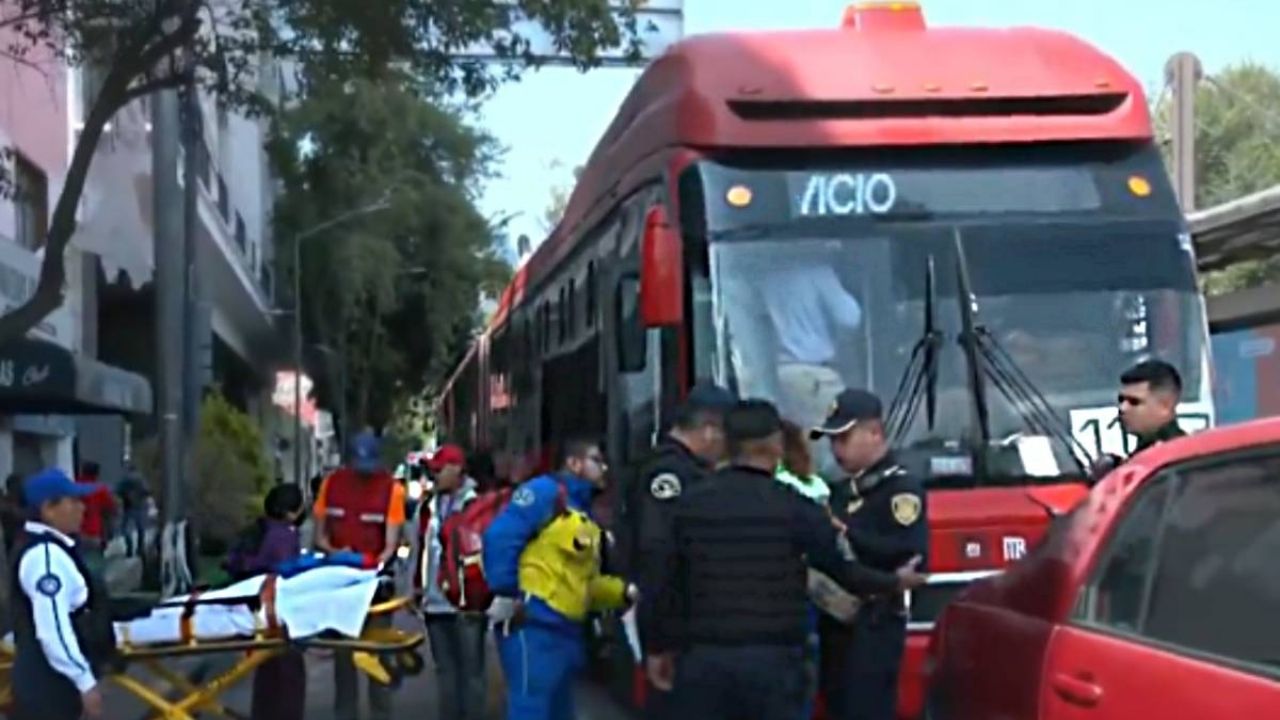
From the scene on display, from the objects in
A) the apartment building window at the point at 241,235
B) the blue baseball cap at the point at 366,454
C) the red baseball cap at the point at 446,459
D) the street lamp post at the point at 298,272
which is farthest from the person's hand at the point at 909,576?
the street lamp post at the point at 298,272

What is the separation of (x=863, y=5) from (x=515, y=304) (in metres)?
8.27

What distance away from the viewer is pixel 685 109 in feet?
35.7

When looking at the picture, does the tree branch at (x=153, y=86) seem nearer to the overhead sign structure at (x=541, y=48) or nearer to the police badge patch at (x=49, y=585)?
the overhead sign structure at (x=541, y=48)

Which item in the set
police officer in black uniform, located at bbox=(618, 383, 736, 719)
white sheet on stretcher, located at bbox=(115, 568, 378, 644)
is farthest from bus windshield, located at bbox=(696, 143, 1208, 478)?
police officer in black uniform, located at bbox=(618, 383, 736, 719)

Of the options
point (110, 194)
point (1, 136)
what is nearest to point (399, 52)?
point (1, 136)

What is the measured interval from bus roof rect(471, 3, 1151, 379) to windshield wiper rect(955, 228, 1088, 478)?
3.97 feet

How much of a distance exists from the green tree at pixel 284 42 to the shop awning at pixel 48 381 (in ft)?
10.8

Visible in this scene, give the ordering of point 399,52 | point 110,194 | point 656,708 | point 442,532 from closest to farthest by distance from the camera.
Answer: point 656,708 < point 442,532 < point 399,52 < point 110,194

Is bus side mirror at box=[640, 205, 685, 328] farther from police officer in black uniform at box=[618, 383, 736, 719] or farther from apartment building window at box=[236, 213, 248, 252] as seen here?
apartment building window at box=[236, 213, 248, 252]

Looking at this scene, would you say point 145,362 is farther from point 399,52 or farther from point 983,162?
point 983,162

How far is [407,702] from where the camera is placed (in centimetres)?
1469

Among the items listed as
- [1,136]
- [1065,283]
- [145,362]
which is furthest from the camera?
[145,362]

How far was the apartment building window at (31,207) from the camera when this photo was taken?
26250 mm

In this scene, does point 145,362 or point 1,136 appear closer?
point 1,136
